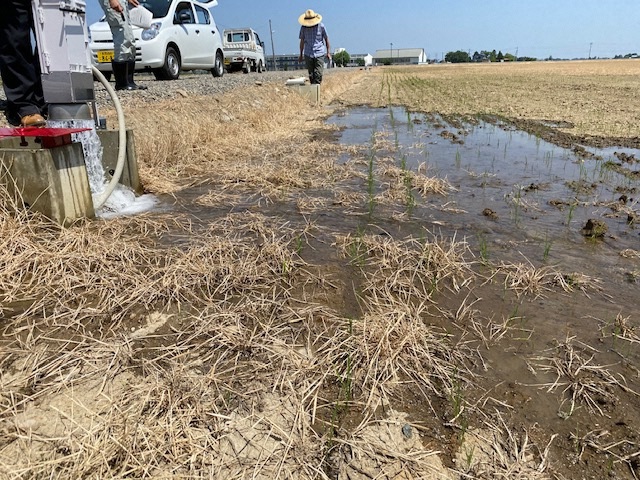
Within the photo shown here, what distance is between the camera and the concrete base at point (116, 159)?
3.61 m

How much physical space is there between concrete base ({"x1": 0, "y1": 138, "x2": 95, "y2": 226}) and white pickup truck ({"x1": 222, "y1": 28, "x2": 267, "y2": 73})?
1744cm

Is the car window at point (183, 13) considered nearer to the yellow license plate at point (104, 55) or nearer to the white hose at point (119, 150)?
the yellow license plate at point (104, 55)

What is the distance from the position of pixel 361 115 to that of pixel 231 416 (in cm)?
944

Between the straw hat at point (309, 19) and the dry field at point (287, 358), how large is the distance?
8670 mm

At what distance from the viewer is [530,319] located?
2092 mm

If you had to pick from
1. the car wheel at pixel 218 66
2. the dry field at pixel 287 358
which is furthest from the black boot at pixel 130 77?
the dry field at pixel 287 358

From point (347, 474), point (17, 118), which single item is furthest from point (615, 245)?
point (17, 118)

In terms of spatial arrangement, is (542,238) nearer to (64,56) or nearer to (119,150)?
(119,150)

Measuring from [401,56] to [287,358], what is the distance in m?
146

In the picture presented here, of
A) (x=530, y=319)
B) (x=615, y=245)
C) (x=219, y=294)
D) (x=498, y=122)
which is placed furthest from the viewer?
(x=498, y=122)

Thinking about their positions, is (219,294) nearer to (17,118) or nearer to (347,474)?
(347,474)

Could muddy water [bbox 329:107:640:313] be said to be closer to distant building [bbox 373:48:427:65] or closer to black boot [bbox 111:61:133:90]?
black boot [bbox 111:61:133:90]

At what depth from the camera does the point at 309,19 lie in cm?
1055

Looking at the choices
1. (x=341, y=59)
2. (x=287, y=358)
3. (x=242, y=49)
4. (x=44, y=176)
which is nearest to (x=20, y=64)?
(x=44, y=176)
